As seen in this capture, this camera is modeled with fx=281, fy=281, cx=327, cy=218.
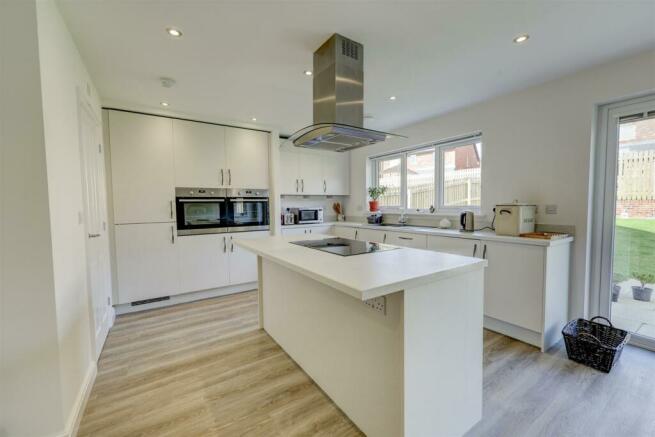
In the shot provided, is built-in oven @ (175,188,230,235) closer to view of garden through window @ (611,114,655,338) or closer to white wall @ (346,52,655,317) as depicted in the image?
white wall @ (346,52,655,317)

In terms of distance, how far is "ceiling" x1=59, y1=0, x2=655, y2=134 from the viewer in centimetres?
163

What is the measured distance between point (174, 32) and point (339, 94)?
1143 millimetres

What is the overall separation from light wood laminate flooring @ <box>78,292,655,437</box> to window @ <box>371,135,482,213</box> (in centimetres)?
175

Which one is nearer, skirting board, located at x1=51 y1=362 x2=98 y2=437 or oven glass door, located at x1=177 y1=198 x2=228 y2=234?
skirting board, located at x1=51 y1=362 x2=98 y2=437

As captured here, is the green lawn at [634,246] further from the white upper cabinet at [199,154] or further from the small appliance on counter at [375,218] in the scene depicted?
the white upper cabinet at [199,154]

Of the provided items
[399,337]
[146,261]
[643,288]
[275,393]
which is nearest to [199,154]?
[146,261]

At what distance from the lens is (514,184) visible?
2930mm

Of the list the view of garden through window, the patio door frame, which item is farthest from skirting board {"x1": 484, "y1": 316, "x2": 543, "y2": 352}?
the view of garden through window

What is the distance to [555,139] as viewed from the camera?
2.61 m

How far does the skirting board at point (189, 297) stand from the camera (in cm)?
323

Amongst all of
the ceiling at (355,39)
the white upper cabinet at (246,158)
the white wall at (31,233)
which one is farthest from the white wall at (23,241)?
the white upper cabinet at (246,158)

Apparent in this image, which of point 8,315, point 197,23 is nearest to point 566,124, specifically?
point 197,23

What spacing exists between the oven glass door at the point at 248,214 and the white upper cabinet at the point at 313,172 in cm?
50

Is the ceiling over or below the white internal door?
over
